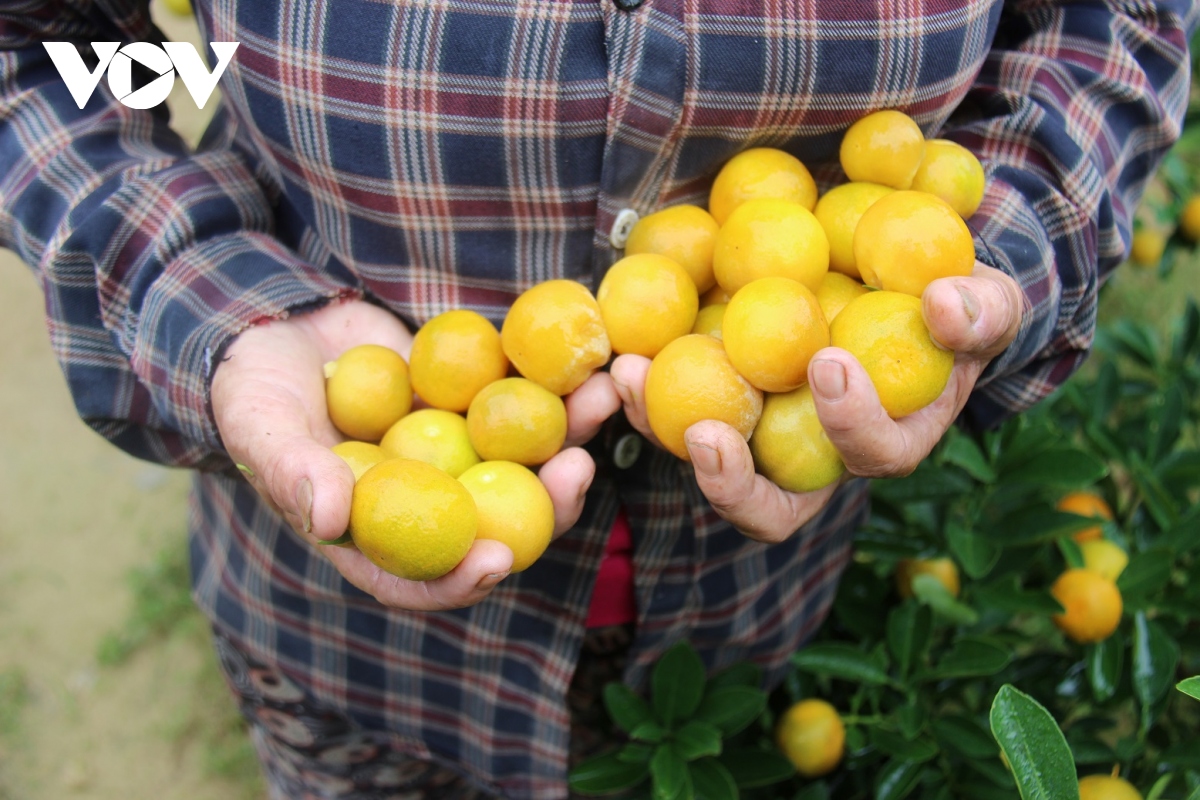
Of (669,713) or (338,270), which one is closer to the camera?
(338,270)

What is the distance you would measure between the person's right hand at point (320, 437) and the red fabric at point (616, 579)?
0.20m

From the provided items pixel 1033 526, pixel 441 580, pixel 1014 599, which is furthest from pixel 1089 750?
pixel 441 580

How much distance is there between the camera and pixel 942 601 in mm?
1399

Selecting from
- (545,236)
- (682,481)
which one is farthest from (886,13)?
(682,481)

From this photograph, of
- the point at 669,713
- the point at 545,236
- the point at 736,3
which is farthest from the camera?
the point at 669,713

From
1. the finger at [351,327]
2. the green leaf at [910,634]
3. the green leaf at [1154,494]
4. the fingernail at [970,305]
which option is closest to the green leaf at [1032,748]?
the fingernail at [970,305]

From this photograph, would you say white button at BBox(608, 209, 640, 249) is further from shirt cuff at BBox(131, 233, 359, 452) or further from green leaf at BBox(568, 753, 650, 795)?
green leaf at BBox(568, 753, 650, 795)

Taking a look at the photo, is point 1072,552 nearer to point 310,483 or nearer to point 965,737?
point 965,737

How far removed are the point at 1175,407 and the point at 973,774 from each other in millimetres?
788

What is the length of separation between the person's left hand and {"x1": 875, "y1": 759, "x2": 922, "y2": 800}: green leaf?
0.56 m

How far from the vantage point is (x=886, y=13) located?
0.99m

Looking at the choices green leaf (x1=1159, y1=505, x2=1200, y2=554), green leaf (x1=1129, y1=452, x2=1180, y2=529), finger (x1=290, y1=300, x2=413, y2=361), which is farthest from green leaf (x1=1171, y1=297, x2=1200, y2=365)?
finger (x1=290, y1=300, x2=413, y2=361)

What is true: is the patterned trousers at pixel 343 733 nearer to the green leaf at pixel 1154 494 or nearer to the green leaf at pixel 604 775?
the green leaf at pixel 604 775

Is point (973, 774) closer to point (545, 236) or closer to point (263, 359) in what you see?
point (545, 236)
